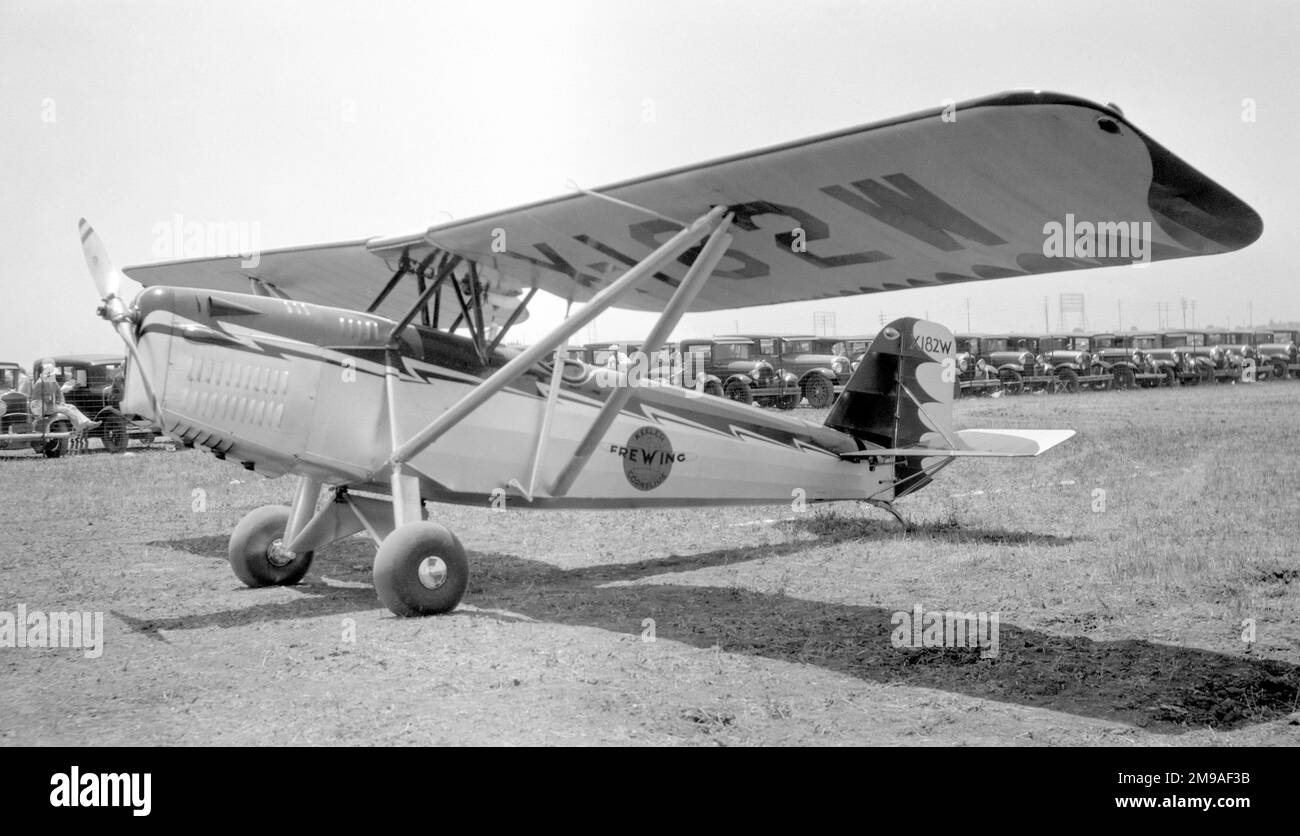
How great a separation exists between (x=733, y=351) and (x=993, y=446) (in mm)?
27734

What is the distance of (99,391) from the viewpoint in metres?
26.5

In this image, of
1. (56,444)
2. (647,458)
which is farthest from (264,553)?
(56,444)

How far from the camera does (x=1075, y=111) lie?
3.99m

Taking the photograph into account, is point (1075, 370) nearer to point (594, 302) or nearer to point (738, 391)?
point (738, 391)

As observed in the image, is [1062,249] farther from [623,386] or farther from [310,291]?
[310,291]

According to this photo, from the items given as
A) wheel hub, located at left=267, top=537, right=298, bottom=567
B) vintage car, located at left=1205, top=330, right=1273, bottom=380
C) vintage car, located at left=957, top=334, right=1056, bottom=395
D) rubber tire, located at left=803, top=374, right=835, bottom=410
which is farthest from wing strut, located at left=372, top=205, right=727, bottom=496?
vintage car, located at left=1205, top=330, right=1273, bottom=380

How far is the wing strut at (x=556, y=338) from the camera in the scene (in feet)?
20.1

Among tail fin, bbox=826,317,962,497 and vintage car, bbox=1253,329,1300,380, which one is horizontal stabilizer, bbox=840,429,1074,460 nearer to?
tail fin, bbox=826,317,962,497

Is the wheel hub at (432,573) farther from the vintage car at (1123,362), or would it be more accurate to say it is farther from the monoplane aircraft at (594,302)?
the vintage car at (1123,362)

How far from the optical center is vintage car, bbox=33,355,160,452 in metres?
22.8

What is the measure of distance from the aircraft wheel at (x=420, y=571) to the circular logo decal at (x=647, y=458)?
2153 mm

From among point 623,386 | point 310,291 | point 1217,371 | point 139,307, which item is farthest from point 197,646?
point 1217,371

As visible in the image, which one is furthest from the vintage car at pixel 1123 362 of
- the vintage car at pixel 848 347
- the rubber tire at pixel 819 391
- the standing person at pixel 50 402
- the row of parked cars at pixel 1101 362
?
the standing person at pixel 50 402
